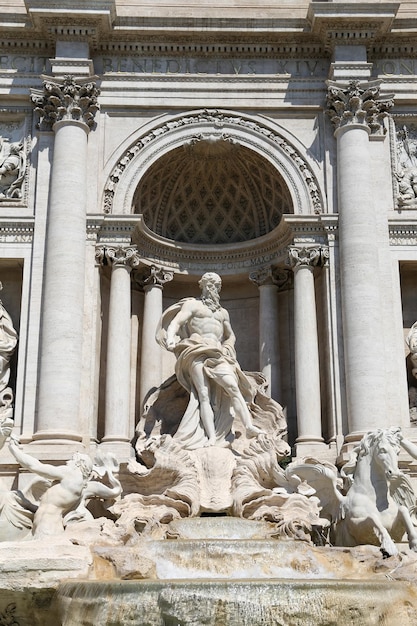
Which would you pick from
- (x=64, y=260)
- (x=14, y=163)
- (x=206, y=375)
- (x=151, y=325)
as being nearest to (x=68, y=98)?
(x=14, y=163)

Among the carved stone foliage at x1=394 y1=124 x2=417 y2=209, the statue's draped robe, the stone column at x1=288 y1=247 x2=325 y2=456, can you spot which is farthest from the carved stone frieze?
the carved stone foliage at x1=394 y1=124 x2=417 y2=209

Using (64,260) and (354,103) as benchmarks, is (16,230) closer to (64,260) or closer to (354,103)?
(64,260)

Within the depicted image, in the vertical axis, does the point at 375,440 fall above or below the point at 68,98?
below

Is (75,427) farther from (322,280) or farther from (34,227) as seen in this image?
(322,280)

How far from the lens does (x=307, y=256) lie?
18.4m

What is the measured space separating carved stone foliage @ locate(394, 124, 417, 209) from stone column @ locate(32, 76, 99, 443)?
6784 millimetres

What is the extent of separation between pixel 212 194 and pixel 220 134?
1.74 m

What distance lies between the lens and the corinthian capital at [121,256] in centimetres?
1825

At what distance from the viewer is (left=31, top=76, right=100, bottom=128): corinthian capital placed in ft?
61.0

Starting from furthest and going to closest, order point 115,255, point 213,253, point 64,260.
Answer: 1. point 213,253
2. point 115,255
3. point 64,260

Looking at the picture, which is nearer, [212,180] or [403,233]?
[403,233]

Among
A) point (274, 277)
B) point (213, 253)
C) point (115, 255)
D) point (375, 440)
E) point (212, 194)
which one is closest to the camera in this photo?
point (375, 440)

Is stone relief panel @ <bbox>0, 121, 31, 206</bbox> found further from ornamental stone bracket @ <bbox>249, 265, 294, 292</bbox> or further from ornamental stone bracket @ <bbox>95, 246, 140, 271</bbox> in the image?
ornamental stone bracket @ <bbox>249, 265, 294, 292</bbox>

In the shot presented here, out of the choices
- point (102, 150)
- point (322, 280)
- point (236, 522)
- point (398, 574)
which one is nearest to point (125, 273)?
point (102, 150)
